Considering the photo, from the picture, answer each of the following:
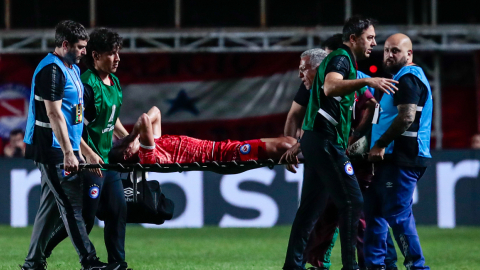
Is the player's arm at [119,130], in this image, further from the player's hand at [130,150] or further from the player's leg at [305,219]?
the player's leg at [305,219]

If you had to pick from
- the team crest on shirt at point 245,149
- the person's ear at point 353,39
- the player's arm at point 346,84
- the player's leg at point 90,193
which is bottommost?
the player's leg at point 90,193

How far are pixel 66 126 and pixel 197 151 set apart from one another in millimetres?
2043

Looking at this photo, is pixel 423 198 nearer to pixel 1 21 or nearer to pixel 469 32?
pixel 469 32

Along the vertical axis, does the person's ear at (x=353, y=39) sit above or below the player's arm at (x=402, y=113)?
above

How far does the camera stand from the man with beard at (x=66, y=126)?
529 cm

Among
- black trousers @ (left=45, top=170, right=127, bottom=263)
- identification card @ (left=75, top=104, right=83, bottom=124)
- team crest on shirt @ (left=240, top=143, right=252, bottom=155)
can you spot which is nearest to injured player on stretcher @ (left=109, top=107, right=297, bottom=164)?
team crest on shirt @ (left=240, top=143, right=252, bottom=155)

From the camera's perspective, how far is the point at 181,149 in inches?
285

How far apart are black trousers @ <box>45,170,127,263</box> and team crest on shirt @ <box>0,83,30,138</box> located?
1022 centimetres

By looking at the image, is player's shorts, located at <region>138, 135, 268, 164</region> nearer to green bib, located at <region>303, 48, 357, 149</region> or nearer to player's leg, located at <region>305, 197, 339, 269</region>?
player's leg, located at <region>305, 197, 339, 269</region>

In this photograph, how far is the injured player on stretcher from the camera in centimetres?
671

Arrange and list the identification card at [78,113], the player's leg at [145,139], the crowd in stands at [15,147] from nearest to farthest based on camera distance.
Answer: the identification card at [78,113], the player's leg at [145,139], the crowd in stands at [15,147]

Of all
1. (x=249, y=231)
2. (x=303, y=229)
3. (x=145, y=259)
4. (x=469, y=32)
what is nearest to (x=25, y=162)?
(x=249, y=231)

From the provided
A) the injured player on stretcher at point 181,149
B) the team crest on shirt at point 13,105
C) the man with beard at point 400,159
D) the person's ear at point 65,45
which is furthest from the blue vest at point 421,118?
the team crest on shirt at point 13,105

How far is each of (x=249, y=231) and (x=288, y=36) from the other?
4.76 metres
